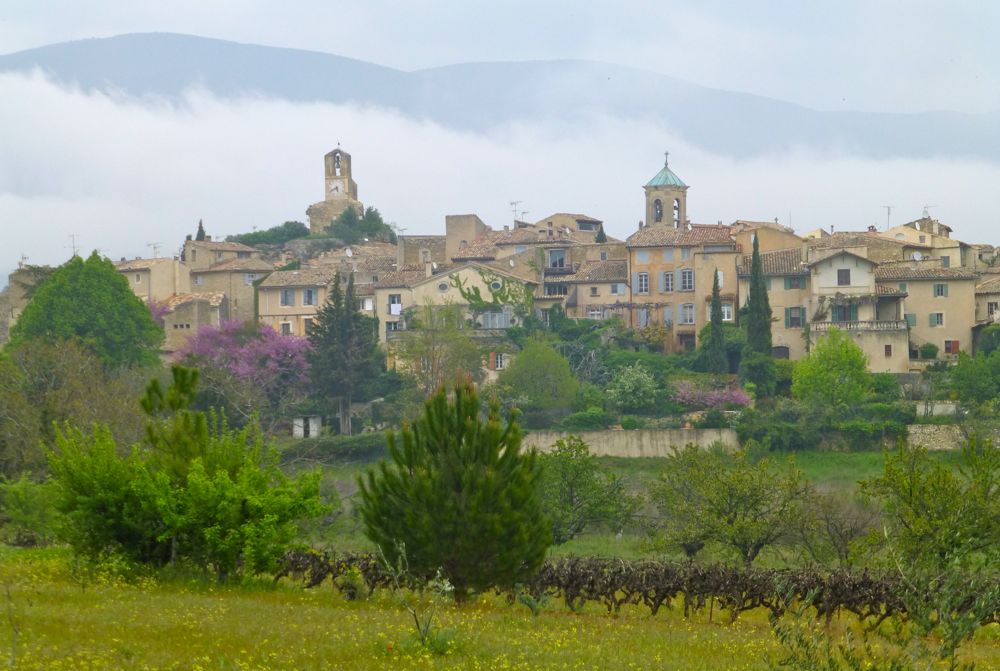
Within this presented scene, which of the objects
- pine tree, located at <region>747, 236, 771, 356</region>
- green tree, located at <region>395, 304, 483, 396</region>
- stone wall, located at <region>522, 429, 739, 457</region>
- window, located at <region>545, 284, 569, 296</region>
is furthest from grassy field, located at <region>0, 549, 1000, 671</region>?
window, located at <region>545, 284, 569, 296</region>

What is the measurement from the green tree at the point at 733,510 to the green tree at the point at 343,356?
26.2 metres

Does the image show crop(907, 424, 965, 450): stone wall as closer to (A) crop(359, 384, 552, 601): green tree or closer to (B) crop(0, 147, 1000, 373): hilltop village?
(B) crop(0, 147, 1000, 373): hilltop village

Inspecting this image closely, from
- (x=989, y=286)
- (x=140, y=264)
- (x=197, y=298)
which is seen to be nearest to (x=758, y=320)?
(x=989, y=286)

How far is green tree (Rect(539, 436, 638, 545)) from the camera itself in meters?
41.7

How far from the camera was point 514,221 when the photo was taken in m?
87.6

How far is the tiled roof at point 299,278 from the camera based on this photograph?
77250 mm

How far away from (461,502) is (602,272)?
50795 mm

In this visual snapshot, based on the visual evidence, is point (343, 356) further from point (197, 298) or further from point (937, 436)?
point (937, 436)

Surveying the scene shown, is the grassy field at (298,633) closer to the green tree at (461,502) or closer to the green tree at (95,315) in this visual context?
the green tree at (461,502)

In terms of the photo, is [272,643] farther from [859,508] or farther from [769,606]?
[859,508]

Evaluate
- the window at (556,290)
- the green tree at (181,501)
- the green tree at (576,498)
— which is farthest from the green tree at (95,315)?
the green tree at (181,501)

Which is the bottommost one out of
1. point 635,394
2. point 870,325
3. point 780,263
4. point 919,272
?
point 635,394

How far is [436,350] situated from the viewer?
218ft

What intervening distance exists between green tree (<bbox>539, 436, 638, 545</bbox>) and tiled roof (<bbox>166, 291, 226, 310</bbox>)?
39.4m
